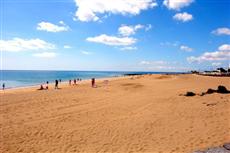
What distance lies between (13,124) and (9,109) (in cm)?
544

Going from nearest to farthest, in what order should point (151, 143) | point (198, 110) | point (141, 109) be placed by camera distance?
point (151, 143)
point (198, 110)
point (141, 109)

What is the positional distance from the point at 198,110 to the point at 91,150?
29.3 feet

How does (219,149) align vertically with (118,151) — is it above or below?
above

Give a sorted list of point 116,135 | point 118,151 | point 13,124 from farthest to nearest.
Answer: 1. point 13,124
2. point 116,135
3. point 118,151

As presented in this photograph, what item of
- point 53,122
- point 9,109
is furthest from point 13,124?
point 9,109

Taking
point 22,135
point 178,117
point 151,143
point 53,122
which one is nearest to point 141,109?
point 178,117

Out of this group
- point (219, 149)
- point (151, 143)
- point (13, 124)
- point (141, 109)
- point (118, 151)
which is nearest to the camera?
point (219, 149)

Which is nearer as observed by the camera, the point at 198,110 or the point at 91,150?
the point at 91,150

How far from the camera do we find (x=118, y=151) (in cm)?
1010

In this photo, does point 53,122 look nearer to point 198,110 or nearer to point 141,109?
point 141,109

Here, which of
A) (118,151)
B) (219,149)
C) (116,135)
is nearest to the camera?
(219,149)

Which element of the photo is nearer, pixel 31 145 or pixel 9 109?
pixel 31 145

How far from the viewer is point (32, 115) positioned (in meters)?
17.1

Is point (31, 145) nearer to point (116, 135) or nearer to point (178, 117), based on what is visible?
point (116, 135)
